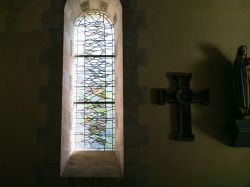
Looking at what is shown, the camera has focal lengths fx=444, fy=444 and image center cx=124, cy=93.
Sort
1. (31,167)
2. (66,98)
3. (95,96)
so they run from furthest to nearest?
(95,96) < (66,98) < (31,167)

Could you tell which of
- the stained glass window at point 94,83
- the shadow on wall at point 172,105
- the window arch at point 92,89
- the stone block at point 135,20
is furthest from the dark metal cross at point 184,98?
the stained glass window at point 94,83

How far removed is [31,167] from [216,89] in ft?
8.01

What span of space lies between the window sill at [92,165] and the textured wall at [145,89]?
0.44ft

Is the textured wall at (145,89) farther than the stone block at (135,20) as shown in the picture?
No

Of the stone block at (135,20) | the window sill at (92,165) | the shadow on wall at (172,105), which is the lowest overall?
the window sill at (92,165)

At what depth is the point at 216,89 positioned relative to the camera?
5539 millimetres

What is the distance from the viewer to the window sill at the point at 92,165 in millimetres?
5293

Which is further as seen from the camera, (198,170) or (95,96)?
(95,96)

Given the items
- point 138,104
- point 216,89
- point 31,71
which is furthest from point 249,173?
point 31,71

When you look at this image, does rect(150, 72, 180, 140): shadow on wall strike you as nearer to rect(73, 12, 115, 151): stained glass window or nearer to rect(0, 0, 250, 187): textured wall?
rect(0, 0, 250, 187): textured wall

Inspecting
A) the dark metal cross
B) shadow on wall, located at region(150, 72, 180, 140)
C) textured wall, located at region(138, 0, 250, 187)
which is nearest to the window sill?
textured wall, located at region(138, 0, 250, 187)

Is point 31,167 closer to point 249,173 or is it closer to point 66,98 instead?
point 66,98

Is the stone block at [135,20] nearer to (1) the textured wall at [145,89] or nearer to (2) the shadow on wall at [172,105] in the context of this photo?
(1) the textured wall at [145,89]

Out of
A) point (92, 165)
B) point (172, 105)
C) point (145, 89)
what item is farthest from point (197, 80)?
point (92, 165)
